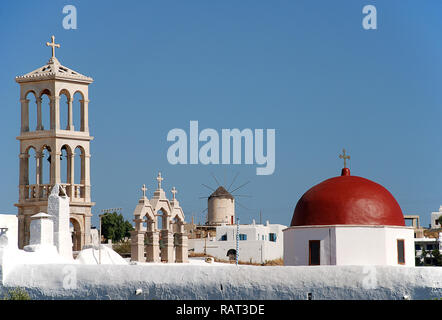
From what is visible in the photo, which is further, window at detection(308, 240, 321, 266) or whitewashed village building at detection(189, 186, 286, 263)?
whitewashed village building at detection(189, 186, 286, 263)

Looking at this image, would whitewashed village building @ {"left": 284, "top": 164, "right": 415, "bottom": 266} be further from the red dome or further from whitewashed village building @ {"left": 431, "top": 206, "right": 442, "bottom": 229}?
whitewashed village building @ {"left": 431, "top": 206, "right": 442, "bottom": 229}

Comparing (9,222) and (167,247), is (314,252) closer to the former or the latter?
(167,247)

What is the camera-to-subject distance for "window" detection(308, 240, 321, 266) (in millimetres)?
37594

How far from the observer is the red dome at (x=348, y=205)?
124 ft

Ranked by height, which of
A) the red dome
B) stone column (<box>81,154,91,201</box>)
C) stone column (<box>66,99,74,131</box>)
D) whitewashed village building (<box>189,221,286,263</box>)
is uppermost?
stone column (<box>66,99,74,131</box>)

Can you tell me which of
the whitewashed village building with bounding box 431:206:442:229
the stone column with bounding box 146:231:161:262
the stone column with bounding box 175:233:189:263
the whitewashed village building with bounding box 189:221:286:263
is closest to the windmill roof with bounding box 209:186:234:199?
the whitewashed village building with bounding box 189:221:286:263

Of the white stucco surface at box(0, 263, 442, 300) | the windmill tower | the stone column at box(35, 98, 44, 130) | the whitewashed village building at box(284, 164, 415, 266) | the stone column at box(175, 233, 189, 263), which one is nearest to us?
the white stucco surface at box(0, 263, 442, 300)

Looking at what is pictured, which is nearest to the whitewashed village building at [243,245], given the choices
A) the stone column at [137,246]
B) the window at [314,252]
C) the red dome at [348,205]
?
the stone column at [137,246]

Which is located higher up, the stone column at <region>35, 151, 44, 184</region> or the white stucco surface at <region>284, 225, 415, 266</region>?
the stone column at <region>35, 151, 44, 184</region>

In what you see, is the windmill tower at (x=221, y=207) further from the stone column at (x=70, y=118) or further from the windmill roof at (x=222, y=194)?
the stone column at (x=70, y=118)

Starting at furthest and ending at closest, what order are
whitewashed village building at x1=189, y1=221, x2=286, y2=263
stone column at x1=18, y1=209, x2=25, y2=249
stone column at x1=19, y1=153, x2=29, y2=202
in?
1. whitewashed village building at x1=189, y1=221, x2=286, y2=263
2. stone column at x1=19, y1=153, x2=29, y2=202
3. stone column at x1=18, y1=209, x2=25, y2=249

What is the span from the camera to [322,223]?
38000 millimetres
